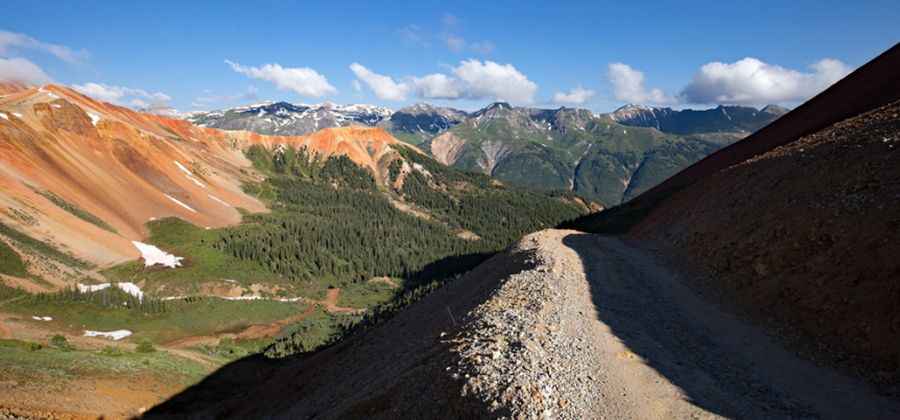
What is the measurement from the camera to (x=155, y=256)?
94.9 m

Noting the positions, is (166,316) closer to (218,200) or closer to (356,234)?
(218,200)

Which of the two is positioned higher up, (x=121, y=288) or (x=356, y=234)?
(x=356, y=234)

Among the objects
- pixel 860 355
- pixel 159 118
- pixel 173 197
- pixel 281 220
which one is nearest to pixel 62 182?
pixel 173 197

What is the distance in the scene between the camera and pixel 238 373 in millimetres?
49469

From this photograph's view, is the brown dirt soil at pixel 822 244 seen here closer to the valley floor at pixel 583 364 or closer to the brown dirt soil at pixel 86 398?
the valley floor at pixel 583 364

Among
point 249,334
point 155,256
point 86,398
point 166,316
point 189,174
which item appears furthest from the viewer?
point 189,174

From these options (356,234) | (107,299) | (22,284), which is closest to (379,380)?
(107,299)

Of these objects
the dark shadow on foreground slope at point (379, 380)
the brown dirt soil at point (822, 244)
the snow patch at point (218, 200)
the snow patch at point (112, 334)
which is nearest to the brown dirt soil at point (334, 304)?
the snow patch at point (112, 334)

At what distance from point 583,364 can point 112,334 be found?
74.3 meters

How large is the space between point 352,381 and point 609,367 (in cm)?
1485

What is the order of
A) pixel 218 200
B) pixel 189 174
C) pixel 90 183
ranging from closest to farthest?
pixel 90 183 < pixel 218 200 < pixel 189 174

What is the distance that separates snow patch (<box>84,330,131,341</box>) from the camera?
64062mm

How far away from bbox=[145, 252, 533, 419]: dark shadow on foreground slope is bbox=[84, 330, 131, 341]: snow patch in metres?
28.5

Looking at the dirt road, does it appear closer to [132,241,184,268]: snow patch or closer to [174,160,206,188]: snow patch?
[132,241,184,268]: snow patch
